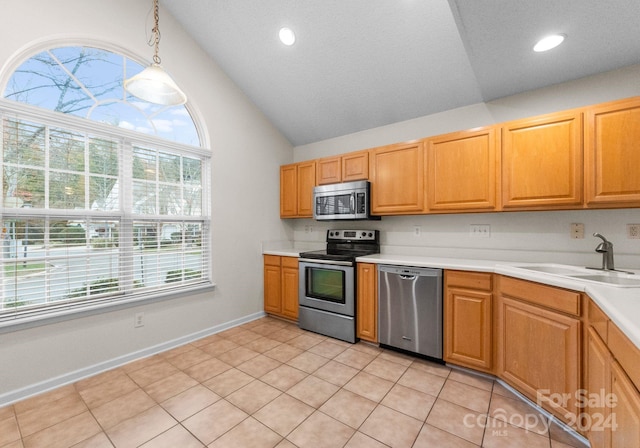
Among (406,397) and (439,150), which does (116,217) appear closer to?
(406,397)

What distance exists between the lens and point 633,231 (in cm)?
213

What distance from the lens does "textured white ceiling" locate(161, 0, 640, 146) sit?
1699mm

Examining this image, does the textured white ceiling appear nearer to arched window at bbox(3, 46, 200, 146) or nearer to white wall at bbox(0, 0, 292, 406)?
white wall at bbox(0, 0, 292, 406)

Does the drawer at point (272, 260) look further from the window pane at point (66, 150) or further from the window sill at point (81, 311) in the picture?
the window pane at point (66, 150)

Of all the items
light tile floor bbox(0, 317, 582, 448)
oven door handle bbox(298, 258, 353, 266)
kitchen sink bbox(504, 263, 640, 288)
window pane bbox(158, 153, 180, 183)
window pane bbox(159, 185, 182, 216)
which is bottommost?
light tile floor bbox(0, 317, 582, 448)

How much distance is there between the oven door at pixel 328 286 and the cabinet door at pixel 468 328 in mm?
958

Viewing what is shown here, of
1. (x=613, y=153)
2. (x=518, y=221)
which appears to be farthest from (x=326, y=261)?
(x=613, y=153)

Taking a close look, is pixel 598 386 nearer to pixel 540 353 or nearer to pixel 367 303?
pixel 540 353

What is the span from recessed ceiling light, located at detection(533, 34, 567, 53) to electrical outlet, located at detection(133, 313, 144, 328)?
394 centimetres

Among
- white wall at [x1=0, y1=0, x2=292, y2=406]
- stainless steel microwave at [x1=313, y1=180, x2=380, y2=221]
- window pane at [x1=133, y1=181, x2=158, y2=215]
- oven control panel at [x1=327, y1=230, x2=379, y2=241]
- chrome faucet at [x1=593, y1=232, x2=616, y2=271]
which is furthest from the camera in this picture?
oven control panel at [x1=327, y1=230, x2=379, y2=241]

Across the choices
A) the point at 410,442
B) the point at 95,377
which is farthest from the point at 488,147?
the point at 95,377

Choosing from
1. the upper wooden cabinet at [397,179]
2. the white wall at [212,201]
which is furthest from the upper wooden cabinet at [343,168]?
the white wall at [212,201]

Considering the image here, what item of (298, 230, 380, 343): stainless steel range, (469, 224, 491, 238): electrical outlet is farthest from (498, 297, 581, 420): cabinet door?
(298, 230, 380, 343): stainless steel range

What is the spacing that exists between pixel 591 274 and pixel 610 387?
3.53 feet
